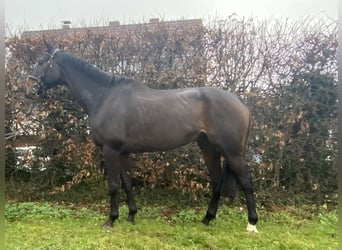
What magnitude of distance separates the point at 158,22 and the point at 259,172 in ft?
10.2

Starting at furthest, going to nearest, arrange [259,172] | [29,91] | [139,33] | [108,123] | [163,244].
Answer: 1. [139,33]
2. [259,172]
3. [29,91]
4. [108,123]
5. [163,244]

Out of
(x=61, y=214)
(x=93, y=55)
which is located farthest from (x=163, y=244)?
(x=93, y=55)

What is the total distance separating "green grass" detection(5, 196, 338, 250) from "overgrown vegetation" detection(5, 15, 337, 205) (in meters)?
0.55

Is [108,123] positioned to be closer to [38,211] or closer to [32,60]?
[38,211]

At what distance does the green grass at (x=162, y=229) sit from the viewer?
3615mm

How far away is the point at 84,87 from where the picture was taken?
4301 mm

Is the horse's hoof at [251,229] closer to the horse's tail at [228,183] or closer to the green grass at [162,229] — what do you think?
the green grass at [162,229]

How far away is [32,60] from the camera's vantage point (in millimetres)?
5785

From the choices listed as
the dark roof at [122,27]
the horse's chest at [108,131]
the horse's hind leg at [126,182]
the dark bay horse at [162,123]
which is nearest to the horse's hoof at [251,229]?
the dark bay horse at [162,123]

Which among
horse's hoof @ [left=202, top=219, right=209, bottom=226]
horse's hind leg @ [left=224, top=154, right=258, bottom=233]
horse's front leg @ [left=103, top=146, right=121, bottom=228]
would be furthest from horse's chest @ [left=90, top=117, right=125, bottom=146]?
horse's hoof @ [left=202, top=219, right=209, bottom=226]

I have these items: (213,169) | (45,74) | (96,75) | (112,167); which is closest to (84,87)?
(96,75)

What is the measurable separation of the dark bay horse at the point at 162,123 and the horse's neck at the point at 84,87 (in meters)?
0.01

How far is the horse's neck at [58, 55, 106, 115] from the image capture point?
4234 mm

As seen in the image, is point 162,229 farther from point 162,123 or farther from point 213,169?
point 162,123
